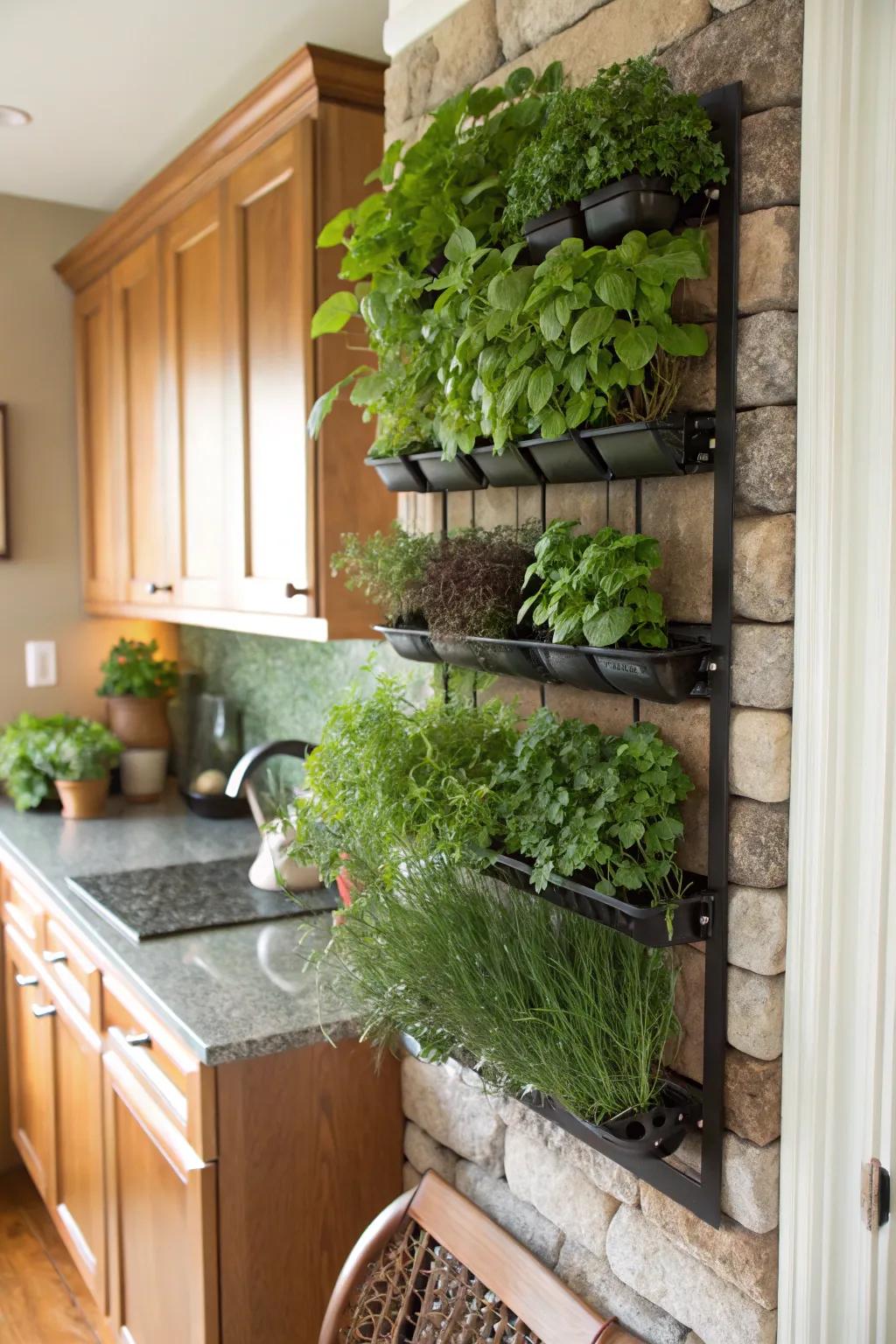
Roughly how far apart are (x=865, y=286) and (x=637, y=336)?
21cm

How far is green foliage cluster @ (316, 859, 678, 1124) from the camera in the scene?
1.19 meters

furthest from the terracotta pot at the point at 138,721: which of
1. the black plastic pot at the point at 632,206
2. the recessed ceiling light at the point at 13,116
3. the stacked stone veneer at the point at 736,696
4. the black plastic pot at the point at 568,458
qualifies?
the black plastic pot at the point at 632,206

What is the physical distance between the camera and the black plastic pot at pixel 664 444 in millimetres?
1113

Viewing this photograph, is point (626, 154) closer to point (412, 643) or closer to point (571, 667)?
point (571, 667)

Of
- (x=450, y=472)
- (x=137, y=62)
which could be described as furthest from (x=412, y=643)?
(x=137, y=62)

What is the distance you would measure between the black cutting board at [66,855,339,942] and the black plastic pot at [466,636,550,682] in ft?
2.62

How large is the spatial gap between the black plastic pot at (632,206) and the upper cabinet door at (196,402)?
141 cm

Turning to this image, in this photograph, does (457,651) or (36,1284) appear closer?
(457,651)

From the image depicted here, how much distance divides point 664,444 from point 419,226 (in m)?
0.47

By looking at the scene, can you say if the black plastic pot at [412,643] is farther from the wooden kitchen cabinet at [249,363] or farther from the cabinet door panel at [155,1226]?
the cabinet door panel at [155,1226]

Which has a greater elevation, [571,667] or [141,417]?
[141,417]

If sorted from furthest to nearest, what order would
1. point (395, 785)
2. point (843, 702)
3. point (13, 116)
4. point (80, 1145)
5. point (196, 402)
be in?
point (13, 116) → point (196, 402) → point (80, 1145) → point (395, 785) → point (843, 702)

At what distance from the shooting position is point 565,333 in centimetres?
114

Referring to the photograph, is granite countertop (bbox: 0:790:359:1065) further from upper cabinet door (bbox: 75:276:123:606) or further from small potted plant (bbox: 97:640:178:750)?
upper cabinet door (bbox: 75:276:123:606)
